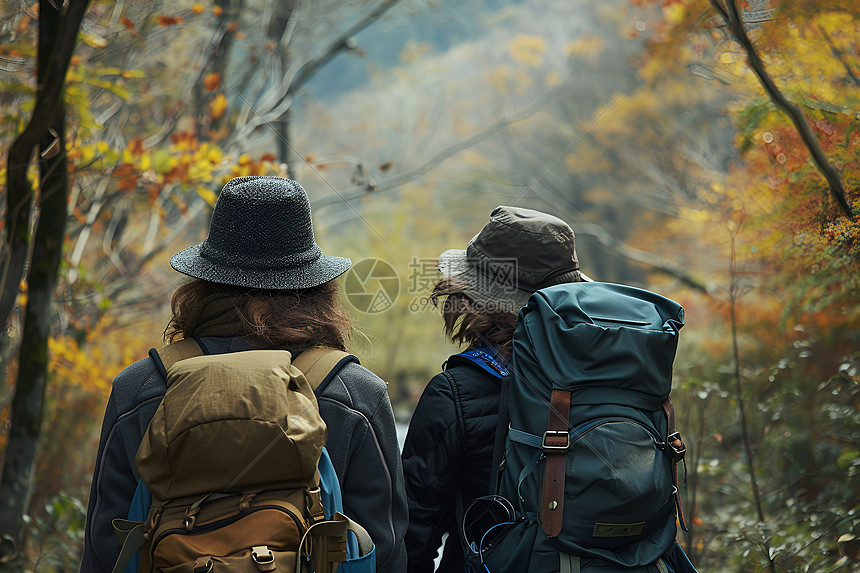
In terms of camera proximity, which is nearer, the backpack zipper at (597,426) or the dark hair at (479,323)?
the backpack zipper at (597,426)

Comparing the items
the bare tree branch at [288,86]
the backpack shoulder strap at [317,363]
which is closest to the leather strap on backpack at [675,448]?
the backpack shoulder strap at [317,363]

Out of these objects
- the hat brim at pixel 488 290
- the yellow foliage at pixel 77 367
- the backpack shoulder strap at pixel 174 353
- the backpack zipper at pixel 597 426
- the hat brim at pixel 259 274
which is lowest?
the yellow foliage at pixel 77 367

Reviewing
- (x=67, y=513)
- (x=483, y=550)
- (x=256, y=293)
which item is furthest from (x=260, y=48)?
(x=483, y=550)

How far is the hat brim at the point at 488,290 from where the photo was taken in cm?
185

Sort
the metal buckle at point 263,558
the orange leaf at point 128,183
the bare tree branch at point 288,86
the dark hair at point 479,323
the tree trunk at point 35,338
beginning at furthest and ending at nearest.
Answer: the bare tree branch at point 288,86, the orange leaf at point 128,183, the tree trunk at point 35,338, the dark hair at point 479,323, the metal buckle at point 263,558

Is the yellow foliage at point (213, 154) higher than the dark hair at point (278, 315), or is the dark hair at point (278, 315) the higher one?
the dark hair at point (278, 315)

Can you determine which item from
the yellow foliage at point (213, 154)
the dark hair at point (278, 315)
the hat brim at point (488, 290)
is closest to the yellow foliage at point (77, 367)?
the yellow foliage at point (213, 154)

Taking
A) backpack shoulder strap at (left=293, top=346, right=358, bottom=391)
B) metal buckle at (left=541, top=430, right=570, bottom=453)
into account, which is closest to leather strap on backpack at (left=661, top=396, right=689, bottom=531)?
metal buckle at (left=541, top=430, right=570, bottom=453)

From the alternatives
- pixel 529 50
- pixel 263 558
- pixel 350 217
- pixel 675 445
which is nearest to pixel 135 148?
pixel 263 558

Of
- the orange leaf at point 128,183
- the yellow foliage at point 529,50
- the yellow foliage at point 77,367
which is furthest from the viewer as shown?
the yellow foliage at point 529,50

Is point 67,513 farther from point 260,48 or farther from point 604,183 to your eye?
point 604,183

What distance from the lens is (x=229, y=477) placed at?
1234 millimetres

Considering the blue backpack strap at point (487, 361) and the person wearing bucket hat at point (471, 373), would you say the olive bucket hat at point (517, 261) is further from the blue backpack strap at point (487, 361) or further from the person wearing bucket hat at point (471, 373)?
the blue backpack strap at point (487, 361)

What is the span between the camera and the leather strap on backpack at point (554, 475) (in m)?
1.49
